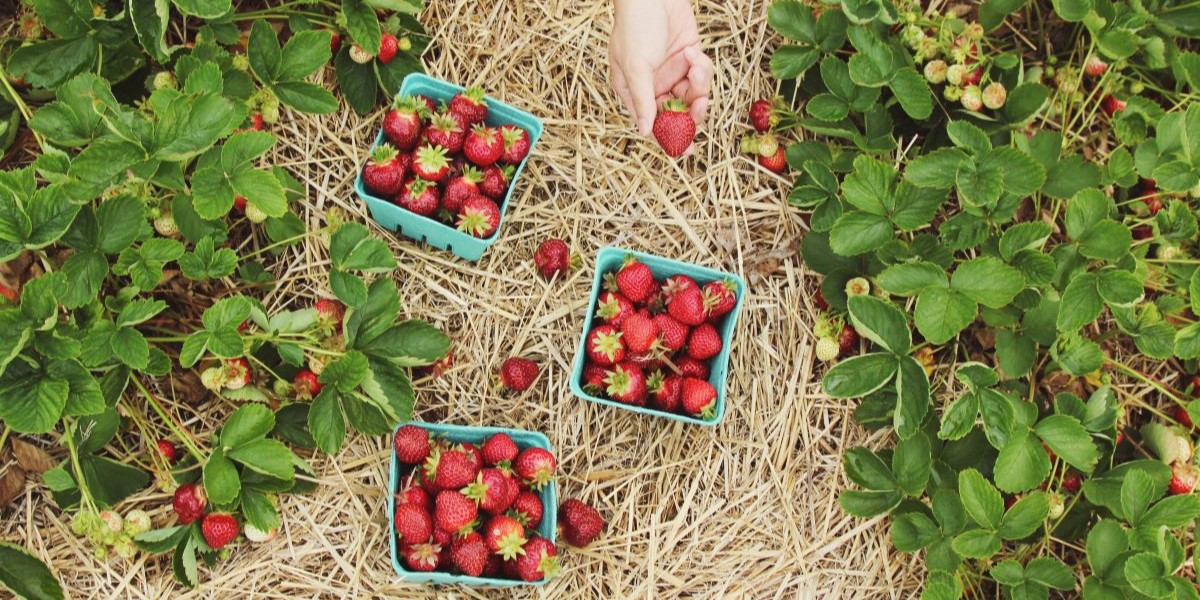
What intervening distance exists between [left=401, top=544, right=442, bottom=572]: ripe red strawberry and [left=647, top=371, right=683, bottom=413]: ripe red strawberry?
1.87ft

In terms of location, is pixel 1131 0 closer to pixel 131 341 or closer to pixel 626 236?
pixel 626 236

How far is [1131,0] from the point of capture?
2166mm

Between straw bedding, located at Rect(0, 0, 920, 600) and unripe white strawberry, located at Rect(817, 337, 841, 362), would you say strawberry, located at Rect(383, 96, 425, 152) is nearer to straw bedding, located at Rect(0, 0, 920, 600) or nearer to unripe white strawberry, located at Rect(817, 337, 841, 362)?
straw bedding, located at Rect(0, 0, 920, 600)

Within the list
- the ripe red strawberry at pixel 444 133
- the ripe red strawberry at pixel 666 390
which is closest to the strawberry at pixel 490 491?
the ripe red strawberry at pixel 666 390

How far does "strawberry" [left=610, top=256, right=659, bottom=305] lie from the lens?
1.98 metres

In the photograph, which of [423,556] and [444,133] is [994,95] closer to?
[444,133]

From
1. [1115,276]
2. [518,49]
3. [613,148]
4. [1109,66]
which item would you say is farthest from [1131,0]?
[518,49]

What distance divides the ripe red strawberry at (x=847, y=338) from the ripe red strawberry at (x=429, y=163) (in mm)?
1006

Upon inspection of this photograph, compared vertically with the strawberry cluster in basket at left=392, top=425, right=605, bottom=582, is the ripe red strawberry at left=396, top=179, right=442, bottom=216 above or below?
above

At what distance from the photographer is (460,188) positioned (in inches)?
76.8

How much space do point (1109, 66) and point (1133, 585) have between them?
129cm

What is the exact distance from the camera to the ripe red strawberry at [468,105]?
6.56ft

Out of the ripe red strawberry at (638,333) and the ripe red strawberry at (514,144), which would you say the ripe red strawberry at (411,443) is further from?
the ripe red strawberry at (514,144)

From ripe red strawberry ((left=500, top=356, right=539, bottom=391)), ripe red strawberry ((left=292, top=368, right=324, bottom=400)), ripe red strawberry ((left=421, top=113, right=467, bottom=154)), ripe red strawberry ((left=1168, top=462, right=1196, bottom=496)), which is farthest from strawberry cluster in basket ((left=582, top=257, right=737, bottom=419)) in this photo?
ripe red strawberry ((left=1168, top=462, right=1196, bottom=496))
